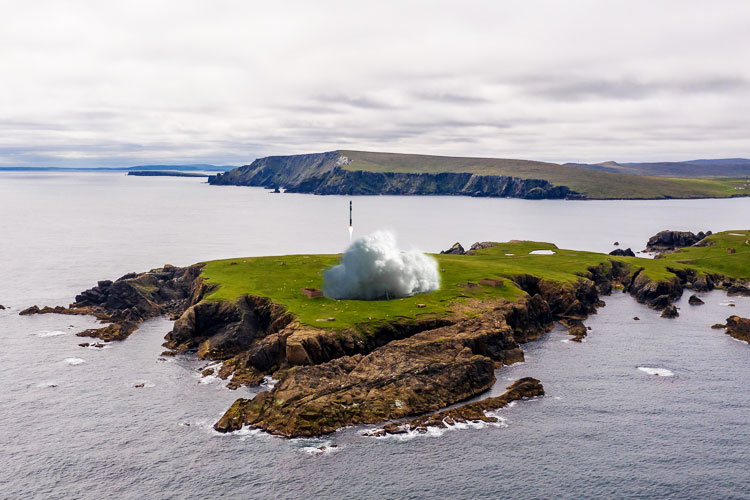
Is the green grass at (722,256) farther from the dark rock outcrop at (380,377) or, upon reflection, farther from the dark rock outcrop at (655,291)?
the dark rock outcrop at (380,377)

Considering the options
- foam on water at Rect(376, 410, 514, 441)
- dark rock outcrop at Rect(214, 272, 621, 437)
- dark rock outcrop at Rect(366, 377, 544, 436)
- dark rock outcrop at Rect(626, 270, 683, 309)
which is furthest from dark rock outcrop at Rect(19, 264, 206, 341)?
dark rock outcrop at Rect(626, 270, 683, 309)

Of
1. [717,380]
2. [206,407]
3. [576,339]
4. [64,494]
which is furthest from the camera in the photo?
[576,339]

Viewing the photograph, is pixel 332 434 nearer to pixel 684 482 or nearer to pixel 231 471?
pixel 231 471

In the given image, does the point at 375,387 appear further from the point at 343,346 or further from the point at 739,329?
the point at 739,329

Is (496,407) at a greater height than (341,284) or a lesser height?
lesser

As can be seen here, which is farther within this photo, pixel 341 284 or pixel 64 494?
pixel 341 284

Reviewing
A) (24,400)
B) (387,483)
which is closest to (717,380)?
(387,483)

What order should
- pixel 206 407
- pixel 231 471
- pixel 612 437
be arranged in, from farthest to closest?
pixel 206 407 < pixel 612 437 < pixel 231 471

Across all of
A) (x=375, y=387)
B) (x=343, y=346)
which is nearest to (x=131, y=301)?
(x=343, y=346)
